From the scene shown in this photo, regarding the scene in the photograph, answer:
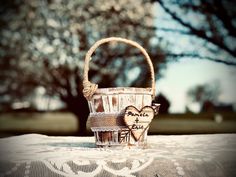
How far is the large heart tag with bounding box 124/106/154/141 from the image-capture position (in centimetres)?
127

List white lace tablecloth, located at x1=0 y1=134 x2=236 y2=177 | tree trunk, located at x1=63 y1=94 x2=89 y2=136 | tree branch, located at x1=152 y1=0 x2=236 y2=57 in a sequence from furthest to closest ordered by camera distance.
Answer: tree trunk, located at x1=63 y1=94 x2=89 y2=136
tree branch, located at x1=152 y1=0 x2=236 y2=57
white lace tablecloth, located at x1=0 y1=134 x2=236 y2=177

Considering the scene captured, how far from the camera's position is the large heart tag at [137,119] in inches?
49.8

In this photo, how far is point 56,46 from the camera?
6586mm

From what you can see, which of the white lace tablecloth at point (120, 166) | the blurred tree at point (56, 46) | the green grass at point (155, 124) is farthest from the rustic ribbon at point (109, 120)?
the green grass at point (155, 124)

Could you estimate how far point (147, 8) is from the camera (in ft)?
19.4

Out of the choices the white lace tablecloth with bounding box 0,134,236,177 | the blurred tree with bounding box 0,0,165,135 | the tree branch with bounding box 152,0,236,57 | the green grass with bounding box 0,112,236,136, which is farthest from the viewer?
the green grass with bounding box 0,112,236,136

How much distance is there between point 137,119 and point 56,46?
548cm

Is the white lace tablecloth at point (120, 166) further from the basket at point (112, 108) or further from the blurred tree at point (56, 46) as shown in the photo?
the blurred tree at point (56, 46)

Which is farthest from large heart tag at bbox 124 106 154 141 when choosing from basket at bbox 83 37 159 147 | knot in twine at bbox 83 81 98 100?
knot in twine at bbox 83 81 98 100

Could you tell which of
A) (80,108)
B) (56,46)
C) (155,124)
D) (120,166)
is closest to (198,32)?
(56,46)

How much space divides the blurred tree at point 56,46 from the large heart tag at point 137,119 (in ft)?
14.5

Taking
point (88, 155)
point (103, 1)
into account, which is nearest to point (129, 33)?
point (103, 1)

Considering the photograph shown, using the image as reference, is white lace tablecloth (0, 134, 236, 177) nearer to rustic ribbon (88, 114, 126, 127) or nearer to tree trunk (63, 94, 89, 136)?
rustic ribbon (88, 114, 126, 127)

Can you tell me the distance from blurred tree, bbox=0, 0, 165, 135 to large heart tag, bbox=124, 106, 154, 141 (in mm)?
4406
